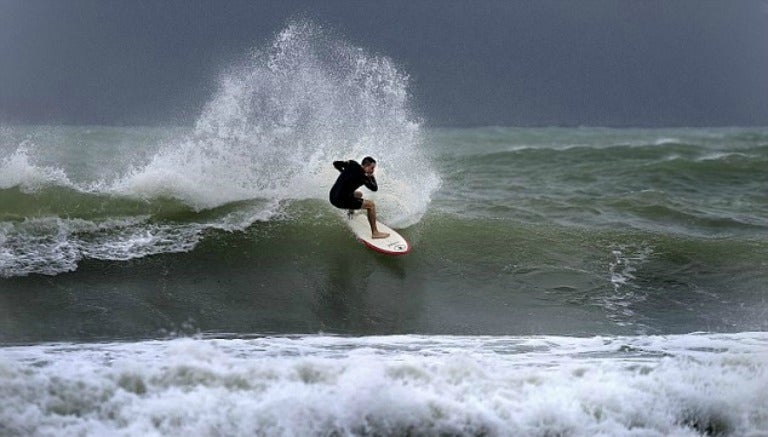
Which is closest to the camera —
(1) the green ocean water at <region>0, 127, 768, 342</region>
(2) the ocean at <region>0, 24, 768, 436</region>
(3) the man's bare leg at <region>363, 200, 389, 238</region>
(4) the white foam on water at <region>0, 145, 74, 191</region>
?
(2) the ocean at <region>0, 24, 768, 436</region>

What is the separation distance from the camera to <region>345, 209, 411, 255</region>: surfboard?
1033 cm

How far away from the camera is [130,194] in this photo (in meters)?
11.3

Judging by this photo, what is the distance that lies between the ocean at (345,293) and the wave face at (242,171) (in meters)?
0.04

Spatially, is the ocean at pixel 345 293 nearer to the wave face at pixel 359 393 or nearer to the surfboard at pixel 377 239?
the wave face at pixel 359 393

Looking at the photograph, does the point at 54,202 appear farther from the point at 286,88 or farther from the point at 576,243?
the point at 576,243

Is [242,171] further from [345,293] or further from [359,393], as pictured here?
[359,393]

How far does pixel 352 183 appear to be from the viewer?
10.0 meters

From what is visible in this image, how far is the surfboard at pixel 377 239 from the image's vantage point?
33.9 ft

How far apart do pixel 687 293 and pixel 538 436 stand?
4971mm

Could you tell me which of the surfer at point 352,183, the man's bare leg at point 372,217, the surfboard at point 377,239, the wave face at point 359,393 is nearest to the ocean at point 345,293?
the wave face at point 359,393

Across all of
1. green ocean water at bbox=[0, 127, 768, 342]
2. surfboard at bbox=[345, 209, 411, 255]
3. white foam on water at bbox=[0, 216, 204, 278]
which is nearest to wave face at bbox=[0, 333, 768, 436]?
green ocean water at bbox=[0, 127, 768, 342]

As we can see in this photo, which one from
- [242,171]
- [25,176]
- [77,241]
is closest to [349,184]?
[242,171]

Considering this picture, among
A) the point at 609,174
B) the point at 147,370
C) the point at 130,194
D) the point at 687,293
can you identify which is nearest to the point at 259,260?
the point at 130,194

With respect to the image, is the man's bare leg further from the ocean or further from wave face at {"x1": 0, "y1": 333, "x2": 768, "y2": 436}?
wave face at {"x1": 0, "y1": 333, "x2": 768, "y2": 436}
